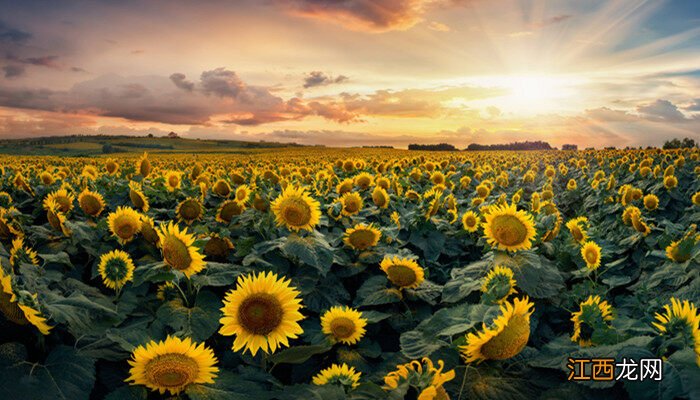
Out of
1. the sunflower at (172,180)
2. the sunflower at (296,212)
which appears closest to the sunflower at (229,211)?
the sunflower at (296,212)

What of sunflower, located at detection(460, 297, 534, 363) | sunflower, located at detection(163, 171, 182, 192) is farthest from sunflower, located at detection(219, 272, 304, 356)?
sunflower, located at detection(163, 171, 182, 192)

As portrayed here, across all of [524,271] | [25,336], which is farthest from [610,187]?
[25,336]

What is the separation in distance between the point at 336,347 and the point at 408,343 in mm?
1134

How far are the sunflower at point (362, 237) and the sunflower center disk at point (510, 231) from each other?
120 centimetres

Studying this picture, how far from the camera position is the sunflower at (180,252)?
127 inches

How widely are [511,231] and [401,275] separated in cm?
97

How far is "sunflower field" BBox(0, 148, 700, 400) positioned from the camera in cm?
217

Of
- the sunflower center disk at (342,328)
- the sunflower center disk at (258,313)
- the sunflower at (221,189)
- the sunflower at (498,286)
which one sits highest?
the sunflower at (221,189)

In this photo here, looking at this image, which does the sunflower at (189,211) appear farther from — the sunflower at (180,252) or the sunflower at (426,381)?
the sunflower at (426,381)

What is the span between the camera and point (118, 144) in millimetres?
86312

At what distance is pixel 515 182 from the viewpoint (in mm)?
14688

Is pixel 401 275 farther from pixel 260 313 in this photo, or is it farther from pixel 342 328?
pixel 260 313

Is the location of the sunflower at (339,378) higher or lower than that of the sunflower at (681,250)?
lower

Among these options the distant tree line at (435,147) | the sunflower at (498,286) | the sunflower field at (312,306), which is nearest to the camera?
the sunflower field at (312,306)
